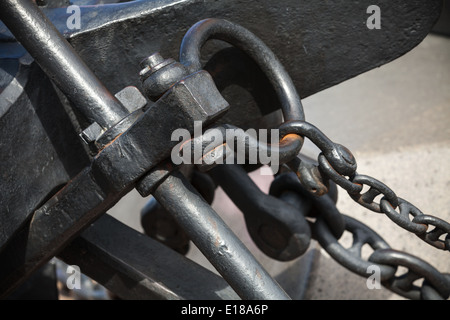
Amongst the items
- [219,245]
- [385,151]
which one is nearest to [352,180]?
[219,245]

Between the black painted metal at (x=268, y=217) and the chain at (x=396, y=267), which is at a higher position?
the black painted metal at (x=268, y=217)

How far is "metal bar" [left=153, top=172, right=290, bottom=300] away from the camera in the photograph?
67 centimetres

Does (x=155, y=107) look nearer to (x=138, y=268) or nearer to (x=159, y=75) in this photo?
(x=159, y=75)

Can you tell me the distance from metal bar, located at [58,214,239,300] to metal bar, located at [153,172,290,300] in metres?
0.27

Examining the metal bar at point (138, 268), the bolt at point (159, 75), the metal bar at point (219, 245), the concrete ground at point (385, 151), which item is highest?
the bolt at point (159, 75)

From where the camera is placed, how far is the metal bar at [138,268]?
0.95 metres

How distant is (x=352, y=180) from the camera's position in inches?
29.1

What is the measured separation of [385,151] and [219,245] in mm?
1060

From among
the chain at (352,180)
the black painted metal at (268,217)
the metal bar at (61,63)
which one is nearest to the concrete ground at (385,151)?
the black painted metal at (268,217)

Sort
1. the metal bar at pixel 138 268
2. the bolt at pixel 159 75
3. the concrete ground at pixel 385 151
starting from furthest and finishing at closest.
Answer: the concrete ground at pixel 385 151 → the metal bar at pixel 138 268 → the bolt at pixel 159 75

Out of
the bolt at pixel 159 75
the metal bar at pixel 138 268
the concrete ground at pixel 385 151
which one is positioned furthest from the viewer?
the concrete ground at pixel 385 151

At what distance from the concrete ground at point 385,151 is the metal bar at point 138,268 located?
364 mm

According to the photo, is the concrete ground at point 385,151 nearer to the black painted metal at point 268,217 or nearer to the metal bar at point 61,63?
the black painted metal at point 268,217

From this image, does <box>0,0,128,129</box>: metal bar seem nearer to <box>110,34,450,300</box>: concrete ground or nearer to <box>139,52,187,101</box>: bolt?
<box>139,52,187,101</box>: bolt
